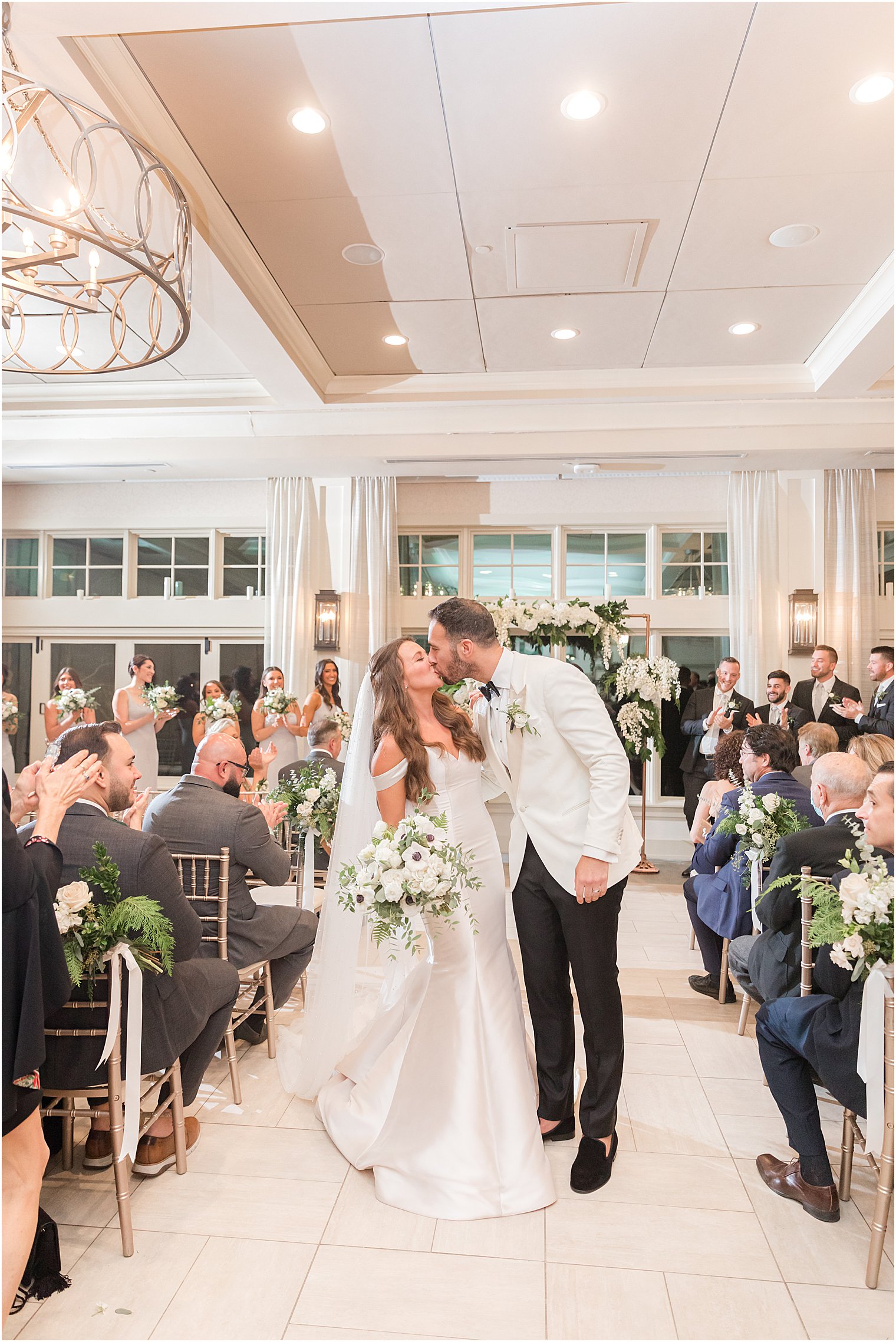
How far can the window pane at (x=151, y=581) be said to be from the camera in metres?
8.98

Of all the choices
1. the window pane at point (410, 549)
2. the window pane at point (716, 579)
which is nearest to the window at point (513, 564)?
the window pane at point (410, 549)

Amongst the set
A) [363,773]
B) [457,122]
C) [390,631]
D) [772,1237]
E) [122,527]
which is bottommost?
[772,1237]

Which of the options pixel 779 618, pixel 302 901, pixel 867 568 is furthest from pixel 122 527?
pixel 867 568

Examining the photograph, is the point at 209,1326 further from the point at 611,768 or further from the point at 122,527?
the point at 122,527

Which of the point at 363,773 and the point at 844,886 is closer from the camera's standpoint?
the point at 844,886

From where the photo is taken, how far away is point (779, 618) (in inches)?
311

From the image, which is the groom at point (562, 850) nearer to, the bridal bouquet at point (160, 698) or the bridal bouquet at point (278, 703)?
the bridal bouquet at point (278, 703)

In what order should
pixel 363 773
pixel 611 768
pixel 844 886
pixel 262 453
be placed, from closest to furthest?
pixel 844 886 → pixel 611 768 → pixel 363 773 → pixel 262 453

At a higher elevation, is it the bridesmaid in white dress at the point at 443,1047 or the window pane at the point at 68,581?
the window pane at the point at 68,581

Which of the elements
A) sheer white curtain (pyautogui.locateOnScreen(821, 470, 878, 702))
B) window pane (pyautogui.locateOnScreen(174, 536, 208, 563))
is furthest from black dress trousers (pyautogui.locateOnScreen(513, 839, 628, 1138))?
window pane (pyautogui.locateOnScreen(174, 536, 208, 563))

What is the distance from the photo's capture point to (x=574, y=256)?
5.10m

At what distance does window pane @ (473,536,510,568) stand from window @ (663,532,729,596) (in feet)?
5.16

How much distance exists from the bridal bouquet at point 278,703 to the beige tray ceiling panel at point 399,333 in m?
2.77

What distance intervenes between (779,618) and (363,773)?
5.79 metres
